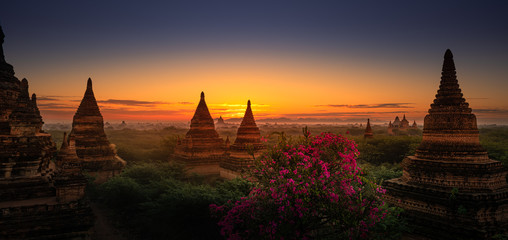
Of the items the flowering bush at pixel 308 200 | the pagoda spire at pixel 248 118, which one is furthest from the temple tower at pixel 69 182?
the pagoda spire at pixel 248 118

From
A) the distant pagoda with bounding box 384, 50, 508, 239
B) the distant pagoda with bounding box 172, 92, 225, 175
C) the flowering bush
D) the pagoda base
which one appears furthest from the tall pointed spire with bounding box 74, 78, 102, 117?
the pagoda base

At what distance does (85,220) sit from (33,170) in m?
3.66

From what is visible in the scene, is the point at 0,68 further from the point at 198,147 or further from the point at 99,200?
the point at 198,147

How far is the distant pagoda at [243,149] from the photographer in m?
20.8

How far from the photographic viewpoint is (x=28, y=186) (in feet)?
38.2

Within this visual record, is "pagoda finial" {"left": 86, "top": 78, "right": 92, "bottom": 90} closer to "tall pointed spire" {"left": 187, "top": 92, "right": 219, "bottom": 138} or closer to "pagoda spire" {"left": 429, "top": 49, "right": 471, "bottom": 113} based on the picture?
"tall pointed spire" {"left": 187, "top": 92, "right": 219, "bottom": 138}

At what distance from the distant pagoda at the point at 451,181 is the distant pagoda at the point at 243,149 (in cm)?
1008

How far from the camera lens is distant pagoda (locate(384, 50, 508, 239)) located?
34.3 ft

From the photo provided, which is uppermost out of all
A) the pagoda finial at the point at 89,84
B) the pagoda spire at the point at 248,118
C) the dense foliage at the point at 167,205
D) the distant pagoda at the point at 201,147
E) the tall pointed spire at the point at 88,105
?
the pagoda finial at the point at 89,84

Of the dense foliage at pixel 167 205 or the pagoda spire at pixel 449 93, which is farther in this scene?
the dense foliage at pixel 167 205

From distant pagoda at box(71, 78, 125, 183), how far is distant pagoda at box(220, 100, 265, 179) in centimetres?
686

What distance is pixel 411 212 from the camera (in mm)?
11656

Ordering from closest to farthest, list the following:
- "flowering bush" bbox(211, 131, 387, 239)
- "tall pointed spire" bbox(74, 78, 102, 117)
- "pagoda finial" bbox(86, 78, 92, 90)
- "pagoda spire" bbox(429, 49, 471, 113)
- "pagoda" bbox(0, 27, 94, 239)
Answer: "flowering bush" bbox(211, 131, 387, 239) < "pagoda" bbox(0, 27, 94, 239) < "pagoda spire" bbox(429, 49, 471, 113) < "tall pointed spire" bbox(74, 78, 102, 117) < "pagoda finial" bbox(86, 78, 92, 90)

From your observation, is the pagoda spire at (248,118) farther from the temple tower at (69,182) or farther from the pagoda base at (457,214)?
the pagoda base at (457,214)
